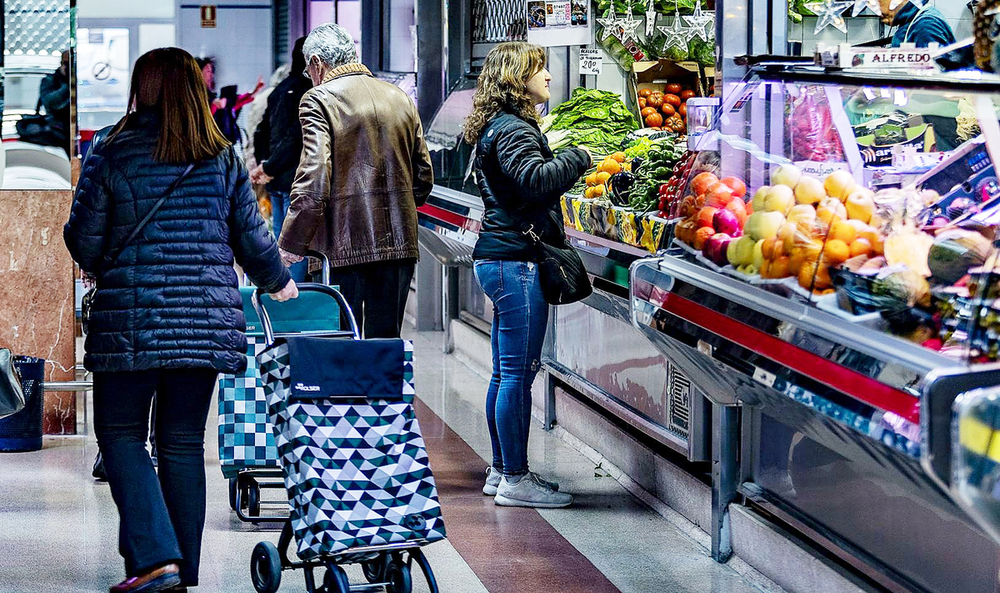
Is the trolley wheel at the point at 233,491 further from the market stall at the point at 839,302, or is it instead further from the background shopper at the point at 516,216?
the market stall at the point at 839,302

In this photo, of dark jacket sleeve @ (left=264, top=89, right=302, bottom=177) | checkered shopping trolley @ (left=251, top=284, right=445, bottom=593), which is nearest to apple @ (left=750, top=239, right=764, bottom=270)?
checkered shopping trolley @ (left=251, top=284, right=445, bottom=593)

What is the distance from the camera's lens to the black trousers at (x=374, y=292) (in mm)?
5406

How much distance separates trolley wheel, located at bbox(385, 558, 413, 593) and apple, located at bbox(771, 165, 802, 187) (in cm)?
148

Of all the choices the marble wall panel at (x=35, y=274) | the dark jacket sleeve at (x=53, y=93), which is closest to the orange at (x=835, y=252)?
the marble wall panel at (x=35, y=274)

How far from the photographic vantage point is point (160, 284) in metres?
3.86

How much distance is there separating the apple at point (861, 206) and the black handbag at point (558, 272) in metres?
1.78

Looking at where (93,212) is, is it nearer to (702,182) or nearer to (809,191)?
(702,182)

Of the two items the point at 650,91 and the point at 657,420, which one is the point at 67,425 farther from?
the point at 650,91

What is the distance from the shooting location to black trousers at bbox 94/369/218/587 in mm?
3943

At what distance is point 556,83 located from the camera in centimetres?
727

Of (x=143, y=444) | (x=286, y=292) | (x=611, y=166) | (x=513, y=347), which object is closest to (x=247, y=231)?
(x=286, y=292)

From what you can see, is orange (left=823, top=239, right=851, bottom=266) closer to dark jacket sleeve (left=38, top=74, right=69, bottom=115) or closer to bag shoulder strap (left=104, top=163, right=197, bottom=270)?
bag shoulder strap (left=104, top=163, right=197, bottom=270)

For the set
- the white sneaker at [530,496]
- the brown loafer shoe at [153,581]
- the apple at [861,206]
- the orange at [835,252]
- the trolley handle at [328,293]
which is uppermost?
the apple at [861,206]

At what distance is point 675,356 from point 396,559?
100 centimetres
